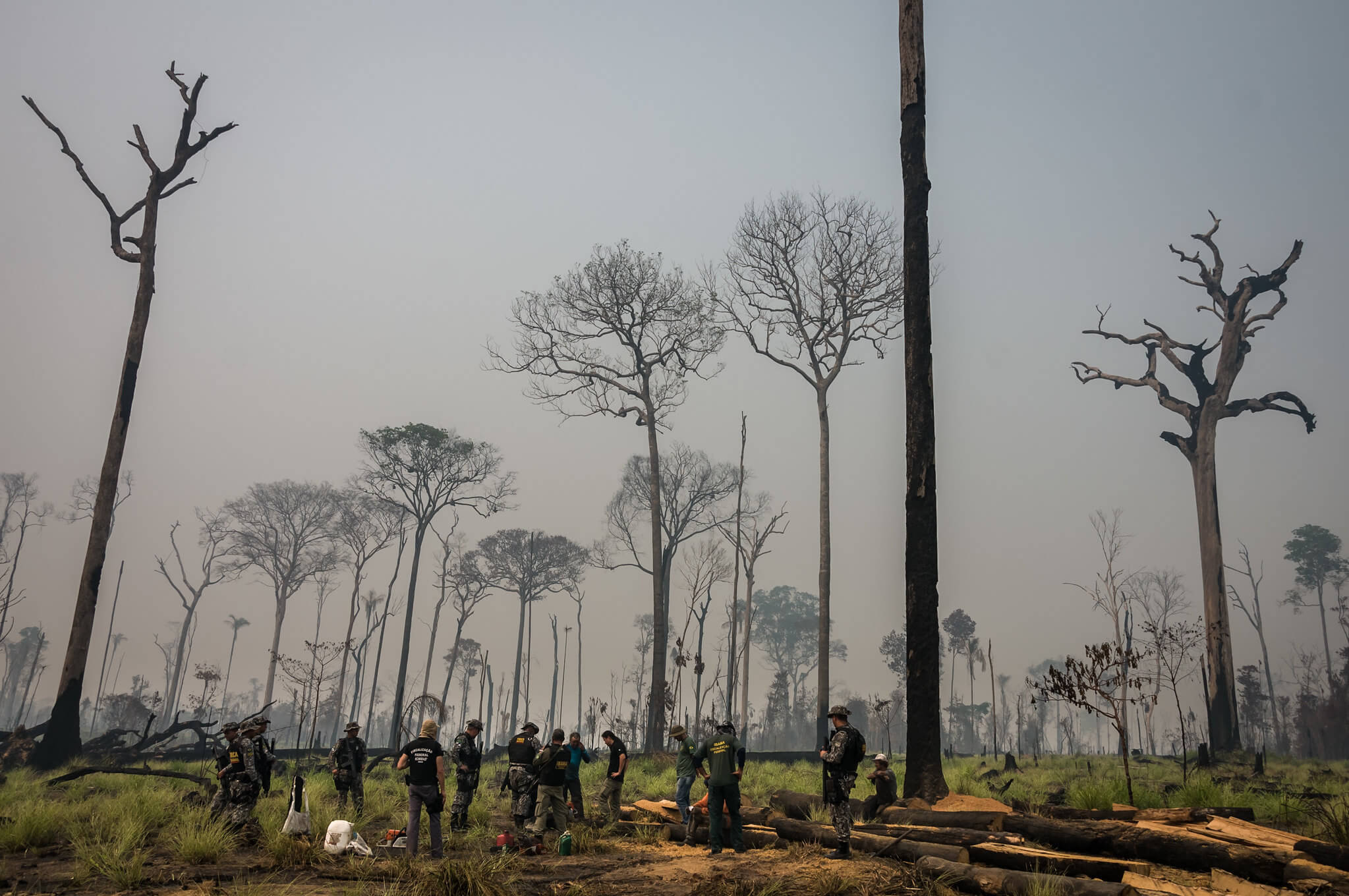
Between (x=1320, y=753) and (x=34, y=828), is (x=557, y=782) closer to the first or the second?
(x=34, y=828)

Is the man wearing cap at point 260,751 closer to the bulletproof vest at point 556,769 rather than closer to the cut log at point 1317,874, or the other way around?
the bulletproof vest at point 556,769

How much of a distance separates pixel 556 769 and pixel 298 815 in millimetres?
3603

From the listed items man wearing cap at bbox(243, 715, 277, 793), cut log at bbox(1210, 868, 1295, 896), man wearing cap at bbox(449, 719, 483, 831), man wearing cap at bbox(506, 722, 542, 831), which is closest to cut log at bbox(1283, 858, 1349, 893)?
cut log at bbox(1210, 868, 1295, 896)

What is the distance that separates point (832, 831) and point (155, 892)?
296 inches

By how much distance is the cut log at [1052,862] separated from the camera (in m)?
7.04

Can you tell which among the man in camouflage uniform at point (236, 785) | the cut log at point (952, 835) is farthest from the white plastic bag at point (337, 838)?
the cut log at point (952, 835)

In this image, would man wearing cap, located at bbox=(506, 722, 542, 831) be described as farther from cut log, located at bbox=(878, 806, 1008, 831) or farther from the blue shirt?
cut log, located at bbox=(878, 806, 1008, 831)

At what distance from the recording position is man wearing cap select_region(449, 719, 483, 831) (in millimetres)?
13312

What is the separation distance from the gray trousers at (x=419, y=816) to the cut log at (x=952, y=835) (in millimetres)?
5552

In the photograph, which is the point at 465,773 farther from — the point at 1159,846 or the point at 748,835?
the point at 1159,846

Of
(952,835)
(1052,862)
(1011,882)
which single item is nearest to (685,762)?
(952,835)

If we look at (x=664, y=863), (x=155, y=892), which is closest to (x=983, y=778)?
(x=664, y=863)

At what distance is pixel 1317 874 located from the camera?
6527 millimetres

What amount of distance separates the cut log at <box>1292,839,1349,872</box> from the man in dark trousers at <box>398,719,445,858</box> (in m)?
9.18
